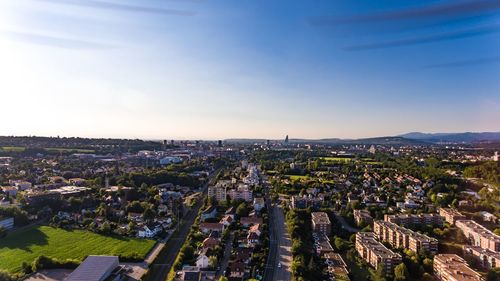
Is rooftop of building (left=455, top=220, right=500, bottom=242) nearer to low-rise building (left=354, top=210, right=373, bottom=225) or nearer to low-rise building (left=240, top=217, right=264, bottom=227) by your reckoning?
low-rise building (left=354, top=210, right=373, bottom=225)

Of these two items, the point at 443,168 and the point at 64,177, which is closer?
the point at 443,168

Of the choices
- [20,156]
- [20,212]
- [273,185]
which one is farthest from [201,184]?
[20,156]

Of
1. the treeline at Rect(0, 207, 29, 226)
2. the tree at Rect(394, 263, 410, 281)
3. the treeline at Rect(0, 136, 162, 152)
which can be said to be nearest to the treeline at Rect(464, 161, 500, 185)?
the tree at Rect(394, 263, 410, 281)

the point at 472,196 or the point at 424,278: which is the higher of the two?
the point at 472,196

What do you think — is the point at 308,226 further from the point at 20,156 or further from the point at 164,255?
the point at 20,156

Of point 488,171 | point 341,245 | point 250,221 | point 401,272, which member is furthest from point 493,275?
point 250,221

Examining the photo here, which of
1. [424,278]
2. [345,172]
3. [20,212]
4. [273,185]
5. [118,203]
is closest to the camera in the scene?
[424,278]

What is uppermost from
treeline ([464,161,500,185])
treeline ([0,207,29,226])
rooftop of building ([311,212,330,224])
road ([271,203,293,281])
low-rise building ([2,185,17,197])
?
treeline ([464,161,500,185])

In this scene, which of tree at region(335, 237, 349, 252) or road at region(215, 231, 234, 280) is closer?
road at region(215, 231, 234, 280)
